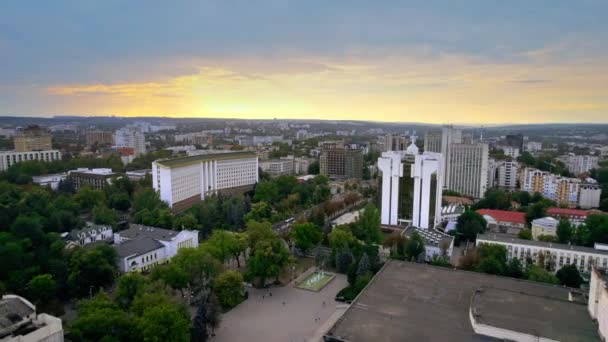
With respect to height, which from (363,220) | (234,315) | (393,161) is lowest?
(234,315)

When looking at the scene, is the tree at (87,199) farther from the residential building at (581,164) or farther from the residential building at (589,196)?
the residential building at (581,164)

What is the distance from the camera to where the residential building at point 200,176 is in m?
38.2

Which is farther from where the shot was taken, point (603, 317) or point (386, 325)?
point (386, 325)

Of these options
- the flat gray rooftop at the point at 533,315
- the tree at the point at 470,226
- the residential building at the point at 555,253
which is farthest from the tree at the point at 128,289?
the tree at the point at 470,226

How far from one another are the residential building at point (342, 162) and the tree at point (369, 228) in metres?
31.8

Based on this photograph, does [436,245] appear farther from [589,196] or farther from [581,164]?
[581,164]

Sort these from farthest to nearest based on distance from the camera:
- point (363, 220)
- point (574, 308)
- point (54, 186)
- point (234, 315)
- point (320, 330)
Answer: point (54, 186) < point (363, 220) < point (234, 315) < point (320, 330) < point (574, 308)

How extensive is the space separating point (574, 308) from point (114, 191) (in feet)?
122

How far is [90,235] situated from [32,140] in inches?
1985

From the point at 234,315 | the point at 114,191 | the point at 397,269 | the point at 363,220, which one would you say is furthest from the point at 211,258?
the point at 114,191

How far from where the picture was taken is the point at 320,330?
17.3 m

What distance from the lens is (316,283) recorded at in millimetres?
22312

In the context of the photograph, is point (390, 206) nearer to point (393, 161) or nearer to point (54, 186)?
point (393, 161)

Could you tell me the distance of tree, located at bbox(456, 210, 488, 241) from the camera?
29.6m
